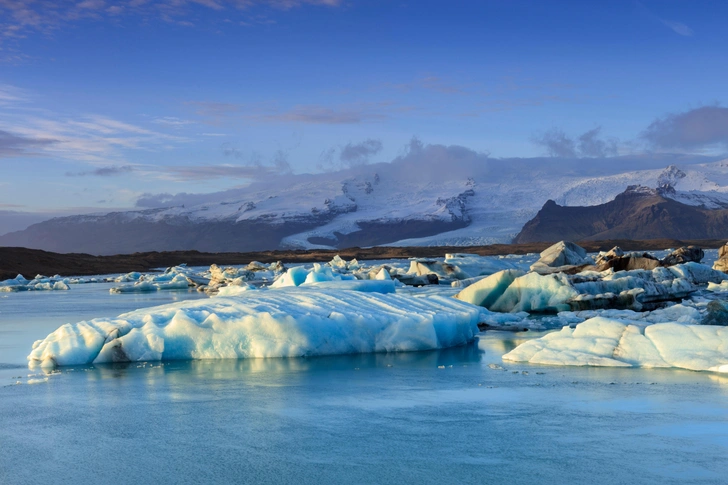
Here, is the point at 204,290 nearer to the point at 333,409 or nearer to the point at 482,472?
the point at 333,409

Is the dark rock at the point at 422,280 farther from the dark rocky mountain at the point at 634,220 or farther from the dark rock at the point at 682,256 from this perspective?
the dark rocky mountain at the point at 634,220

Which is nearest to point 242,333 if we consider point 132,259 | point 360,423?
point 360,423

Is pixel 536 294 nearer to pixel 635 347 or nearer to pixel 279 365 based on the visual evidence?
pixel 635 347

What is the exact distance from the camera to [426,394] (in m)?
6.59

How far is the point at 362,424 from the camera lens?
5.49 m

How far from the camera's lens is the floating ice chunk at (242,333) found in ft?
28.5

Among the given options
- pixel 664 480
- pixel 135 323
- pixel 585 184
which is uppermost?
pixel 585 184

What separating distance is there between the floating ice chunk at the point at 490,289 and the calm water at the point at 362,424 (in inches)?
238

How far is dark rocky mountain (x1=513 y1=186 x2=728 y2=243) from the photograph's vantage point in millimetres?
137750

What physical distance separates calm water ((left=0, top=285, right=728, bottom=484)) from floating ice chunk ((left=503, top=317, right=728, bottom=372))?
0.29 metres

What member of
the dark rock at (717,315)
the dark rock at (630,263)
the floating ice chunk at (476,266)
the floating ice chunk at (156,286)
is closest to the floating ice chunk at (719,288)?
the dark rock at (630,263)

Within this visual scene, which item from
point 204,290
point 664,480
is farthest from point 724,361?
point 204,290

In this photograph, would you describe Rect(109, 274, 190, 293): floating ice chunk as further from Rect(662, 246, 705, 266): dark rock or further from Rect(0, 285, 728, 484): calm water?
Rect(0, 285, 728, 484): calm water

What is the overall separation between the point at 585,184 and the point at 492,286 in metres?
138
